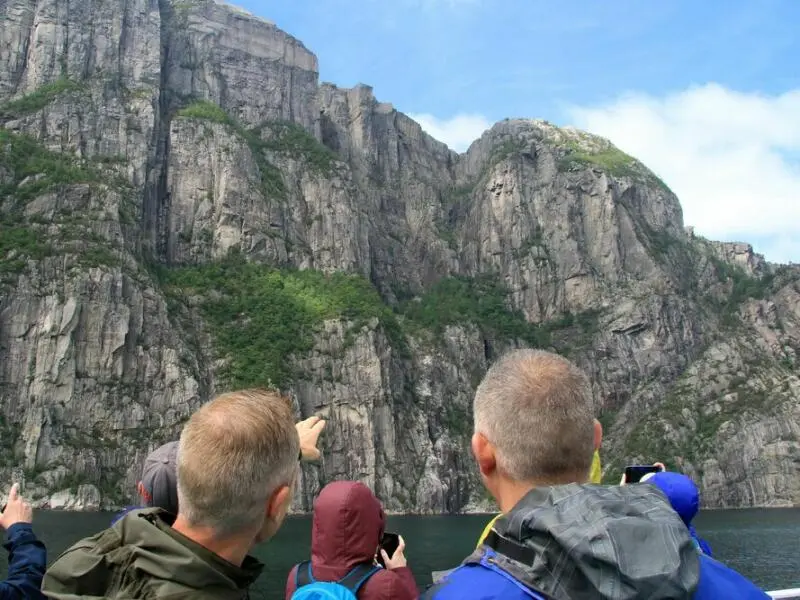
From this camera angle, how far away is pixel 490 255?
162875 millimetres

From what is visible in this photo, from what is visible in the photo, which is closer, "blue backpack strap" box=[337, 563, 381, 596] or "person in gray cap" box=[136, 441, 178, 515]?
"blue backpack strap" box=[337, 563, 381, 596]

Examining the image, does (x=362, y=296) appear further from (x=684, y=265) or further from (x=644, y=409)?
(x=684, y=265)

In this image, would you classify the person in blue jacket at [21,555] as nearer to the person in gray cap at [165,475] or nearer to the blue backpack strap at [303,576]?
the person in gray cap at [165,475]

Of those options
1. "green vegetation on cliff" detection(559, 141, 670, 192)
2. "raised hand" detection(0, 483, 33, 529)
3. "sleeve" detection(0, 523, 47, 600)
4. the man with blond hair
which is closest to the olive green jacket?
the man with blond hair

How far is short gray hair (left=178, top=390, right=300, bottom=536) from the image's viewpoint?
10.5ft

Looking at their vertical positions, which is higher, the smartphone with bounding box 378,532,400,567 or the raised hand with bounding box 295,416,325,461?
the raised hand with bounding box 295,416,325,461

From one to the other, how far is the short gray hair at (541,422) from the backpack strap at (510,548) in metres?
0.52

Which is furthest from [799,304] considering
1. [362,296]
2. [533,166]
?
[362,296]

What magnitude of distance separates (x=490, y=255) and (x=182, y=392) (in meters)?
84.3

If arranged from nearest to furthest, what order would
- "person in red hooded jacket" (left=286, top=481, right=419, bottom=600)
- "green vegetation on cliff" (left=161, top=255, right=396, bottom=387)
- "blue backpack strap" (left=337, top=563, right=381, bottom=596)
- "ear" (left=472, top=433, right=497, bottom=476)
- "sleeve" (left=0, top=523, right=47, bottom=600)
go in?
"ear" (left=472, top=433, right=497, bottom=476) < "sleeve" (left=0, top=523, right=47, bottom=600) < "blue backpack strap" (left=337, top=563, right=381, bottom=596) < "person in red hooded jacket" (left=286, top=481, right=419, bottom=600) < "green vegetation on cliff" (left=161, top=255, right=396, bottom=387)

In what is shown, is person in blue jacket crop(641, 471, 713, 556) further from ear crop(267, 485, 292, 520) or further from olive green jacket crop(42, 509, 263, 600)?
olive green jacket crop(42, 509, 263, 600)

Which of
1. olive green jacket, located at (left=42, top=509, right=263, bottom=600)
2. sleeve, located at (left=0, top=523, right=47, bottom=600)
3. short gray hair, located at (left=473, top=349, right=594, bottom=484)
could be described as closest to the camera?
olive green jacket, located at (left=42, top=509, right=263, bottom=600)

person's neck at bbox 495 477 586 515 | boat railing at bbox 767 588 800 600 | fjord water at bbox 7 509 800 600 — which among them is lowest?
fjord water at bbox 7 509 800 600

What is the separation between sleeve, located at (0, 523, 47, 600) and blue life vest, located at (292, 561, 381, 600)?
53.8 inches
